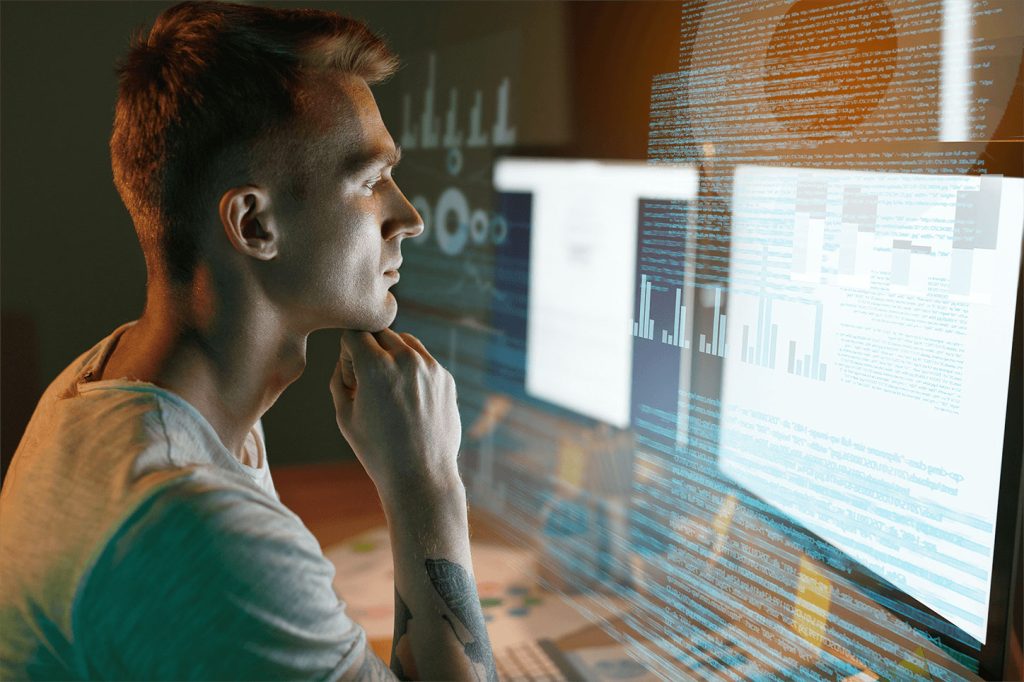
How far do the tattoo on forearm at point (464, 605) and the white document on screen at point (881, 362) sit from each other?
29 cm

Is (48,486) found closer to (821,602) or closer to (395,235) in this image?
(395,235)

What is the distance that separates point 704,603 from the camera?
0.96m

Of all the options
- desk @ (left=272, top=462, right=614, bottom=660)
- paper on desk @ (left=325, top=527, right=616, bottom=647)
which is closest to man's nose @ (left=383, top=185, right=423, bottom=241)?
paper on desk @ (left=325, top=527, right=616, bottom=647)

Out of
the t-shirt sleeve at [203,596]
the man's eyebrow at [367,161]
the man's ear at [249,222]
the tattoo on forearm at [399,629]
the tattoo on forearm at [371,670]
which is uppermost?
the man's eyebrow at [367,161]

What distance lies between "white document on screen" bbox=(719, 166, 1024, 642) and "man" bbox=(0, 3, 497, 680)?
1.04 feet

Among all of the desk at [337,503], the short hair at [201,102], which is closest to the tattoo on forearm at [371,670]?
the short hair at [201,102]

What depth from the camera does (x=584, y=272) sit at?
121 centimetres

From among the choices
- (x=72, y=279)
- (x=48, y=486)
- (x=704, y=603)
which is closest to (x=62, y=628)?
(x=48, y=486)

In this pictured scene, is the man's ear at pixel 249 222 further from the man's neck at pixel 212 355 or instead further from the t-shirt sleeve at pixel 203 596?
the t-shirt sleeve at pixel 203 596

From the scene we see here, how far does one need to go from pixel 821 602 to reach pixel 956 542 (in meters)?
0.16

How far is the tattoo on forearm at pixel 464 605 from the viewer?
824mm

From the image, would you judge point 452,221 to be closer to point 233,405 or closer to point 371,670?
point 233,405

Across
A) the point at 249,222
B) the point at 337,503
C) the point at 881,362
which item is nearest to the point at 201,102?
the point at 249,222

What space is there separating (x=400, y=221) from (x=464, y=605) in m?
0.38
